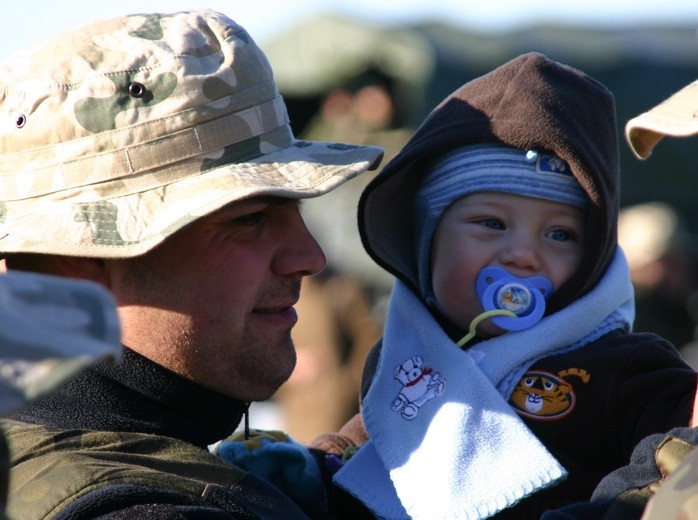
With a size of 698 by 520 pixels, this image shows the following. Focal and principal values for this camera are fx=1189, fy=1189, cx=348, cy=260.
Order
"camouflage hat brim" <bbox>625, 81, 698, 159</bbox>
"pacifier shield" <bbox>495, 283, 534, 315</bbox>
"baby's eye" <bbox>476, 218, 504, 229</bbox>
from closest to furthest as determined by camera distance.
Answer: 1. "camouflage hat brim" <bbox>625, 81, 698, 159</bbox>
2. "pacifier shield" <bbox>495, 283, 534, 315</bbox>
3. "baby's eye" <bbox>476, 218, 504, 229</bbox>

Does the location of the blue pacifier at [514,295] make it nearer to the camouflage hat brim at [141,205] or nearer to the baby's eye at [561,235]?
the baby's eye at [561,235]

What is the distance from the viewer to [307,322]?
7770 millimetres

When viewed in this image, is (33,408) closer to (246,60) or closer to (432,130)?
(246,60)

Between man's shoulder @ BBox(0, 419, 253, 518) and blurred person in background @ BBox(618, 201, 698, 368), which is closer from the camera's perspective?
man's shoulder @ BBox(0, 419, 253, 518)

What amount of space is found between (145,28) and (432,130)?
2.63ft

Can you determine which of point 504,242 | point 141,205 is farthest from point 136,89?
→ point 504,242

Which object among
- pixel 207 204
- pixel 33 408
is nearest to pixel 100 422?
pixel 33 408

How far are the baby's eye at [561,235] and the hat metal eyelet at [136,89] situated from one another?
3.48 feet

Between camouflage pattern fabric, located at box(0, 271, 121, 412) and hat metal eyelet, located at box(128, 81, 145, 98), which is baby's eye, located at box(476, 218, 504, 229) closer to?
hat metal eyelet, located at box(128, 81, 145, 98)

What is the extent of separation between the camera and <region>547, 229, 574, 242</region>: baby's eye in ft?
9.79

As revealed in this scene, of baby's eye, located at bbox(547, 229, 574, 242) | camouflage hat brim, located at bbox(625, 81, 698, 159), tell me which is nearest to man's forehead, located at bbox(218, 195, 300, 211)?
baby's eye, located at bbox(547, 229, 574, 242)

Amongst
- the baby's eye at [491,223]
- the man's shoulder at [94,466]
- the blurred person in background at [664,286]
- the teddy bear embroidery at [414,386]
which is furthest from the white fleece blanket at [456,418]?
the blurred person in background at [664,286]

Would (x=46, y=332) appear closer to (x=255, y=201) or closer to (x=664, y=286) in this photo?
→ (x=255, y=201)

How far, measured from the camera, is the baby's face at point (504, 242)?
2945mm
